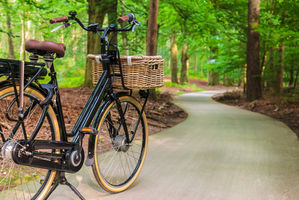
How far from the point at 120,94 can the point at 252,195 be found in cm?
182

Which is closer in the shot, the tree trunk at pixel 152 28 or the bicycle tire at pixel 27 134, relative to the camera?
the bicycle tire at pixel 27 134

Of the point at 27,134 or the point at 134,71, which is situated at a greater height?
the point at 134,71

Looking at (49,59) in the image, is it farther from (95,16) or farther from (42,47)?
(95,16)

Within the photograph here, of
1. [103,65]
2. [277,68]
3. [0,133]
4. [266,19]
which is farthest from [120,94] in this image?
[277,68]

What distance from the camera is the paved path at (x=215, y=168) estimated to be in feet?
11.1

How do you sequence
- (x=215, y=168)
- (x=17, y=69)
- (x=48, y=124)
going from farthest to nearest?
(x=215, y=168) < (x=48, y=124) < (x=17, y=69)

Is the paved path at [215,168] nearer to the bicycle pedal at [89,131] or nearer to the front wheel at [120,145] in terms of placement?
the front wheel at [120,145]

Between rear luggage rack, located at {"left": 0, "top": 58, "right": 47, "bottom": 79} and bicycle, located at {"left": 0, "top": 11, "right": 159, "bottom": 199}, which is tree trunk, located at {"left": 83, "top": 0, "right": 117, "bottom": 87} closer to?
bicycle, located at {"left": 0, "top": 11, "right": 159, "bottom": 199}

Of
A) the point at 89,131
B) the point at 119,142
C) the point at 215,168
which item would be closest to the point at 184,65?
the point at 215,168

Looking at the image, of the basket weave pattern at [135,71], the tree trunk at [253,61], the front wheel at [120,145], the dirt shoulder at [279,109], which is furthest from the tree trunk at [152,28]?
the basket weave pattern at [135,71]

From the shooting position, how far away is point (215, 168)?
4344 mm

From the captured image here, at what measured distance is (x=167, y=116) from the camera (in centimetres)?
918

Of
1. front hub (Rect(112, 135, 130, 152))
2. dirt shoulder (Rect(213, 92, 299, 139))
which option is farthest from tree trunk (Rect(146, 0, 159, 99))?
front hub (Rect(112, 135, 130, 152))

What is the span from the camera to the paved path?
11.1 ft
